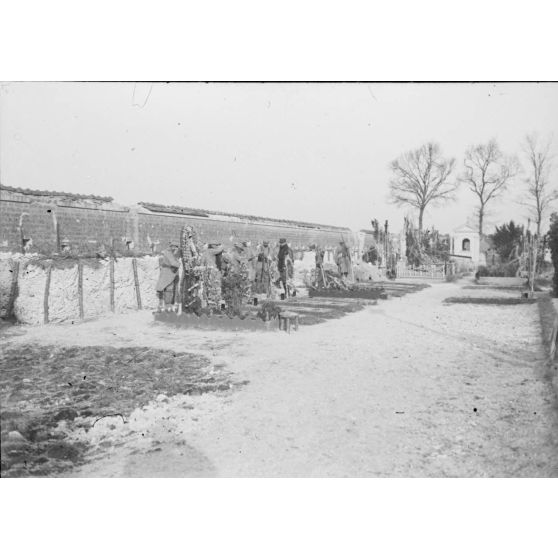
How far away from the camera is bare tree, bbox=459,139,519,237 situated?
5027 millimetres

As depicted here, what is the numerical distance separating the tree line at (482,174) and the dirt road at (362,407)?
1.15 meters

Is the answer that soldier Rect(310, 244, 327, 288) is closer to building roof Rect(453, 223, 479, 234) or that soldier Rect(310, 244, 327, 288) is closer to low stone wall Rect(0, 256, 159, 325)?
building roof Rect(453, 223, 479, 234)

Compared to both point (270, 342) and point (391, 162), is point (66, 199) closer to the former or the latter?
point (270, 342)

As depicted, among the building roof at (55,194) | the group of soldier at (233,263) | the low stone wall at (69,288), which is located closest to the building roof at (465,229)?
the group of soldier at (233,263)

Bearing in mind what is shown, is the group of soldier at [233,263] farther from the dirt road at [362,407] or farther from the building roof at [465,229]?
the building roof at [465,229]

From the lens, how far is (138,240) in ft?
20.3

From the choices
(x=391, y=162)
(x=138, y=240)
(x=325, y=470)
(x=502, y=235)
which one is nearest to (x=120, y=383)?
(x=138, y=240)

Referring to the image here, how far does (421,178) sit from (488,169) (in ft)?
2.25

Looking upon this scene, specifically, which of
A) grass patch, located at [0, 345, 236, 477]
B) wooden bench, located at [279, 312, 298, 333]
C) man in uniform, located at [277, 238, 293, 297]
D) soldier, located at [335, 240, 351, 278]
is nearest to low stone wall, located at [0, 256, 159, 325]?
grass patch, located at [0, 345, 236, 477]

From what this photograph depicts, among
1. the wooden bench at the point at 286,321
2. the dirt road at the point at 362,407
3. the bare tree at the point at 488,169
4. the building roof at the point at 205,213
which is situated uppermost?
the bare tree at the point at 488,169

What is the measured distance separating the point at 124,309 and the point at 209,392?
83.0 inches

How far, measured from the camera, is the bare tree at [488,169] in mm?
5027

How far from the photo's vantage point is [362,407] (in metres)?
4.54

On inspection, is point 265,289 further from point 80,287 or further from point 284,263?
point 80,287
